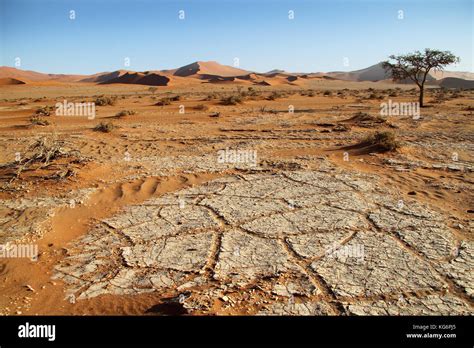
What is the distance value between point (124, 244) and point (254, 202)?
6.11ft

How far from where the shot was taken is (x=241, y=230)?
4.12 m

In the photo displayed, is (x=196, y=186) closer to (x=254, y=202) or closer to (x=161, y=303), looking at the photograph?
(x=254, y=202)

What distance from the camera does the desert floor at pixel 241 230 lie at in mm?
2941

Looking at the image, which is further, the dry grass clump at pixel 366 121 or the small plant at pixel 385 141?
the dry grass clump at pixel 366 121

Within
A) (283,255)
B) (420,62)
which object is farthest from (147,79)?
(283,255)

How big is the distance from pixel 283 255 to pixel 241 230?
0.71 meters

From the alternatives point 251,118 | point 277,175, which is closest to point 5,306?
point 277,175

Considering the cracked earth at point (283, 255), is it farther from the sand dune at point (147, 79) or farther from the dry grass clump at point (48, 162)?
→ the sand dune at point (147, 79)

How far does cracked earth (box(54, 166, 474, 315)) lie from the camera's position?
2.89 meters

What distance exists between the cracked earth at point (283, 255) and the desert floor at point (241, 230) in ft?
0.05

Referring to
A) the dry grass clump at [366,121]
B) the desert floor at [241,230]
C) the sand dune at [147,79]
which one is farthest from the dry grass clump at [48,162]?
the sand dune at [147,79]

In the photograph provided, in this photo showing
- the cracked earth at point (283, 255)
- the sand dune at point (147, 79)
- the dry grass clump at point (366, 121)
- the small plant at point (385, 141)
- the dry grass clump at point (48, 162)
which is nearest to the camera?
the cracked earth at point (283, 255)

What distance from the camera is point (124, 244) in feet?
12.7

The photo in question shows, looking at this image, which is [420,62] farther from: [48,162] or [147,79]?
[147,79]
